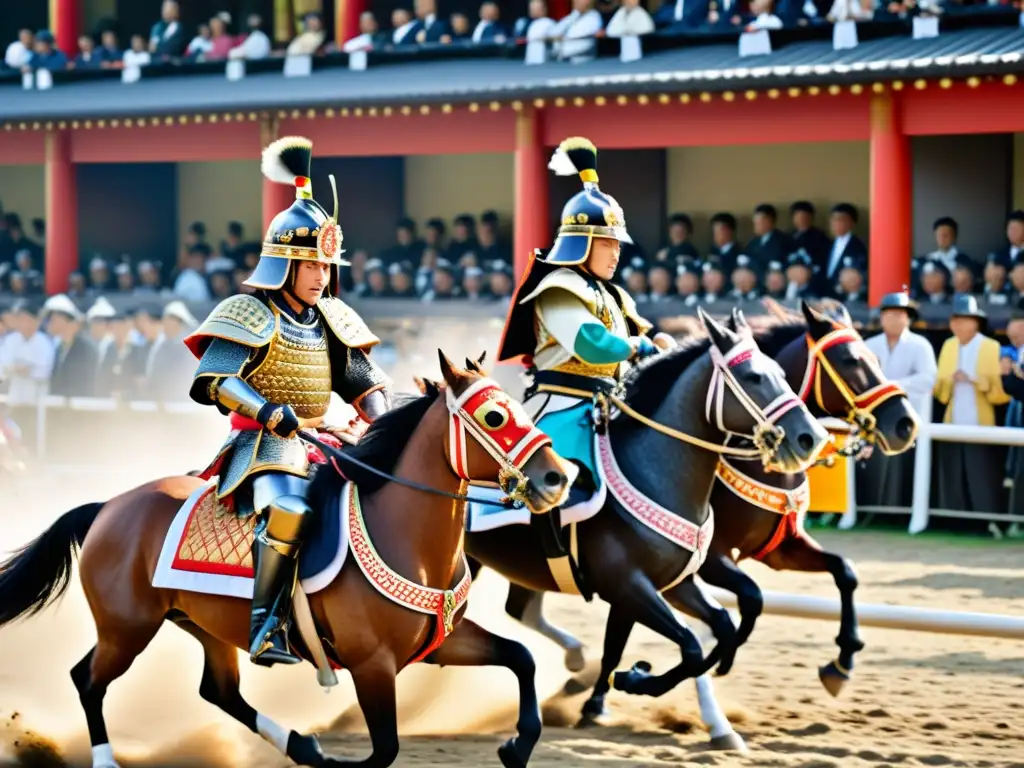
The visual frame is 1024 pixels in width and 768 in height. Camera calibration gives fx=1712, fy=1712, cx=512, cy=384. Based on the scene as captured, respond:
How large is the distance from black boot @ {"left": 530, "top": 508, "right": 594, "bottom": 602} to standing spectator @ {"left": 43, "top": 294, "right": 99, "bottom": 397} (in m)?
11.2

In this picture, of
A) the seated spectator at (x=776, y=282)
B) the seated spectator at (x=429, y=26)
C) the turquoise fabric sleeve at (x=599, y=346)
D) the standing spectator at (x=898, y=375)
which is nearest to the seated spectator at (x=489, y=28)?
the seated spectator at (x=429, y=26)

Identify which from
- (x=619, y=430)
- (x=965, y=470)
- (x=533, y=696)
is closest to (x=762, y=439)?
(x=619, y=430)

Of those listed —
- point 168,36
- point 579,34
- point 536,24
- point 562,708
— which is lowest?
point 562,708

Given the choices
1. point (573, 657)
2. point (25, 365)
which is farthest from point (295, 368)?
point (25, 365)

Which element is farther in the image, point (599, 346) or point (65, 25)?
point (65, 25)

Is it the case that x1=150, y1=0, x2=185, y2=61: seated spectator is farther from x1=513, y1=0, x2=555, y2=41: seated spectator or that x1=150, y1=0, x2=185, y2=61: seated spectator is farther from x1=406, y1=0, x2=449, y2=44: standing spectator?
x1=513, y1=0, x2=555, y2=41: seated spectator

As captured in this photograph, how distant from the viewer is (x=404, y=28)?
65.8 feet

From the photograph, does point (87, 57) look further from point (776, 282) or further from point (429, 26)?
point (776, 282)

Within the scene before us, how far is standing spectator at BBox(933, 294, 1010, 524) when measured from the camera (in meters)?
12.3

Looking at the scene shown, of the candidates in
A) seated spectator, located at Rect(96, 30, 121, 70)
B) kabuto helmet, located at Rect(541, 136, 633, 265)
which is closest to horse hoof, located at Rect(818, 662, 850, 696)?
kabuto helmet, located at Rect(541, 136, 633, 265)

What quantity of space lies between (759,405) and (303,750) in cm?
220

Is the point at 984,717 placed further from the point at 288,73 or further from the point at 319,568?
the point at 288,73

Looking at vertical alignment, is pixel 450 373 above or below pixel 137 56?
below

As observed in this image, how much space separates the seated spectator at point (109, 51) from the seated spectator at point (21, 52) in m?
0.92
